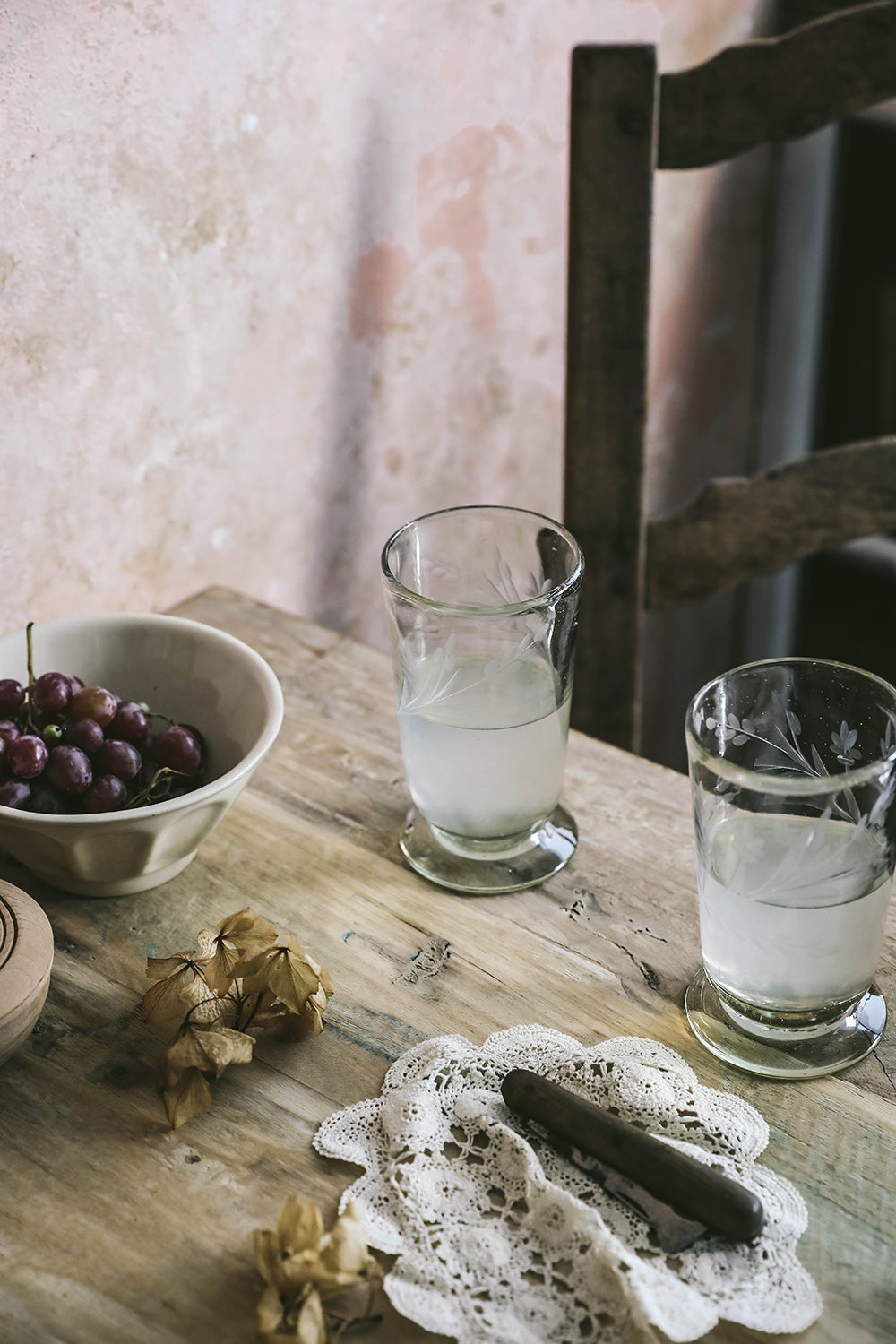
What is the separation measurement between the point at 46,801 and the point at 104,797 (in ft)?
0.11

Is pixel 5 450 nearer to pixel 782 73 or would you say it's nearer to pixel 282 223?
pixel 282 223

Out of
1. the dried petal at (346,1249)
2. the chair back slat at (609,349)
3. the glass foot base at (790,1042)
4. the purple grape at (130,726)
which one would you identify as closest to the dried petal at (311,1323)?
the dried petal at (346,1249)

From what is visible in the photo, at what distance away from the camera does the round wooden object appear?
0.57 metres

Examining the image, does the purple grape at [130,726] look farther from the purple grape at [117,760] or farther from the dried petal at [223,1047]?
the dried petal at [223,1047]

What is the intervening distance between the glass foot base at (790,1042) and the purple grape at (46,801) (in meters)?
0.37

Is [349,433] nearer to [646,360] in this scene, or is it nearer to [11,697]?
[646,360]

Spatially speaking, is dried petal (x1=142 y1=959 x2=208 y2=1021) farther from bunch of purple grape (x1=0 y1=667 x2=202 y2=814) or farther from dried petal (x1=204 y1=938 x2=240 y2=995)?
bunch of purple grape (x1=0 y1=667 x2=202 y2=814)

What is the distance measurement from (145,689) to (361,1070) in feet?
1.05

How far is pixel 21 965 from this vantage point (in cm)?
59

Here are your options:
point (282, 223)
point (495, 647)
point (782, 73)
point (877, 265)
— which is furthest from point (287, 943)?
point (877, 265)

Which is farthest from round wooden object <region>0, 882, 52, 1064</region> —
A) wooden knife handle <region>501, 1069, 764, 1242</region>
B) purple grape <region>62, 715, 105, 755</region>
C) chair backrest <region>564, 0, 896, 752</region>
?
chair backrest <region>564, 0, 896, 752</region>

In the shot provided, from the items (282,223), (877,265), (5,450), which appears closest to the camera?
(5,450)

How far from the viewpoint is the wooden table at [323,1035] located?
0.52 meters

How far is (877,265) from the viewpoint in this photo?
5.58ft
